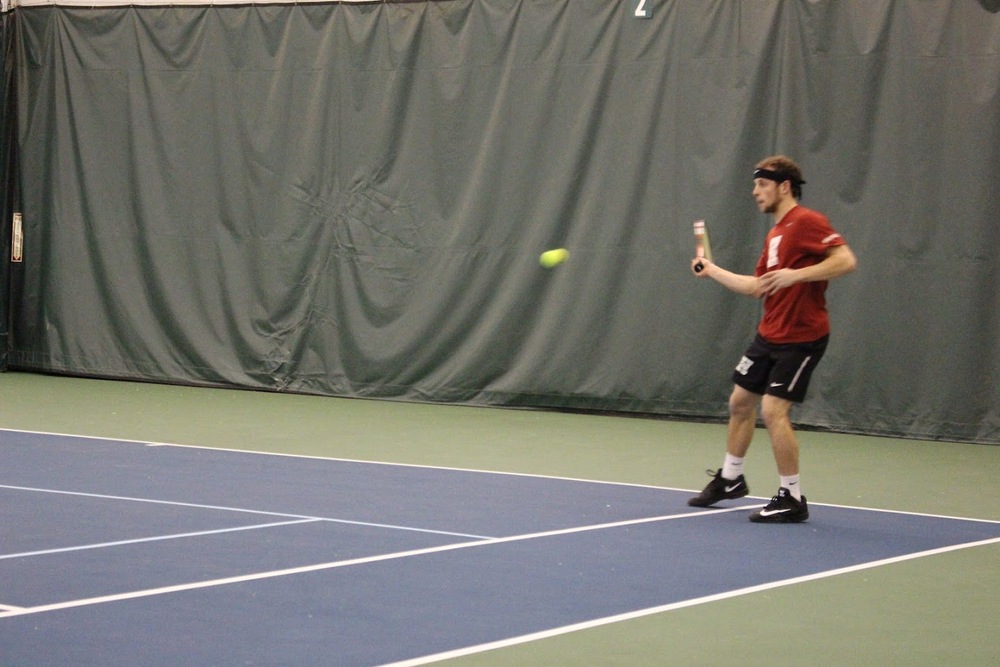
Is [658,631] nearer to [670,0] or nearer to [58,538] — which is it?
[58,538]

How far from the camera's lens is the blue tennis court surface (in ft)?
13.6

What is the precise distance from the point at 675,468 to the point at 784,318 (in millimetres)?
1937

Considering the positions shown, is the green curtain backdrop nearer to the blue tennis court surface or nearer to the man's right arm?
the blue tennis court surface

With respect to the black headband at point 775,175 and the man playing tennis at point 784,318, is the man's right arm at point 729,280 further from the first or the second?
the black headband at point 775,175

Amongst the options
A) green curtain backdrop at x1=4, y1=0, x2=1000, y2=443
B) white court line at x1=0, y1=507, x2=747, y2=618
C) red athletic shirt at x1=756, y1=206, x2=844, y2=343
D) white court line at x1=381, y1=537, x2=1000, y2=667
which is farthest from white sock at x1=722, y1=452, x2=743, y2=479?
green curtain backdrop at x1=4, y1=0, x2=1000, y2=443

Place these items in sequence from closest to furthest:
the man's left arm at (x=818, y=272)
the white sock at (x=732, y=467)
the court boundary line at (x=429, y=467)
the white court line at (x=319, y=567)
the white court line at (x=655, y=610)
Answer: the white court line at (x=655, y=610), the white court line at (x=319, y=567), the man's left arm at (x=818, y=272), the white sock at (x=732, y=467), the court boundary line at (x=429, y=467)

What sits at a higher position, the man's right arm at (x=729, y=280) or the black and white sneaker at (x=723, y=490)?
the man's right arm at (x=729, y=280)

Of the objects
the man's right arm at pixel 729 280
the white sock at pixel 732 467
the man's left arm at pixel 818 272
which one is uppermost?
the man's left arm at pixel 818 272

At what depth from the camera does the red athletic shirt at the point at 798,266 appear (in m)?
6.37

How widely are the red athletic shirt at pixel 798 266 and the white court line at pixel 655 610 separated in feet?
3.62

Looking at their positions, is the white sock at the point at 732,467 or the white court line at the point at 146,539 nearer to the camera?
the white court line at the point at 146,539

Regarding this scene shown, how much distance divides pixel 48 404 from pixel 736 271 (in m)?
4.91

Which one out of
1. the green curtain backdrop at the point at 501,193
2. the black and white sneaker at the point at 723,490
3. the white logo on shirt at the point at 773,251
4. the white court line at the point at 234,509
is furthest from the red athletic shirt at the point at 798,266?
the green curtain backdrop at the point at 501,193

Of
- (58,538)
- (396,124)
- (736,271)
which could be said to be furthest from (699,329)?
(58,538)
